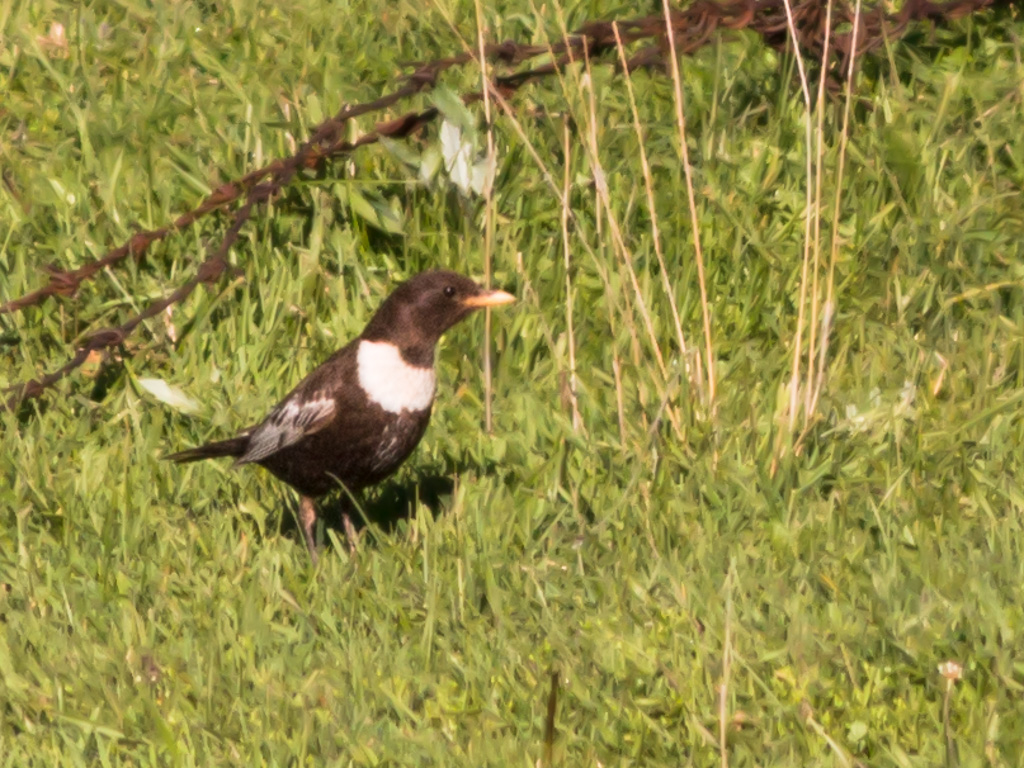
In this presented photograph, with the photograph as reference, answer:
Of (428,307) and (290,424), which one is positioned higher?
(428,307)

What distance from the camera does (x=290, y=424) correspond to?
5199mm

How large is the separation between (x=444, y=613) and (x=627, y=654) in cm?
57

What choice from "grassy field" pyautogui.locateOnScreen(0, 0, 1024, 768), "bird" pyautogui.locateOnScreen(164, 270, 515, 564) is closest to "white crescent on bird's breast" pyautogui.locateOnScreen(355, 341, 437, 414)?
"bird" pyautogui.locateOnScreen(164, 270, 515, 564)

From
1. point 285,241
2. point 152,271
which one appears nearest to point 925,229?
point 285,241

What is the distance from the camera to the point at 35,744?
403cm

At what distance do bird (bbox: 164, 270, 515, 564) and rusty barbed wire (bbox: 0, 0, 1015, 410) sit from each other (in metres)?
0.62

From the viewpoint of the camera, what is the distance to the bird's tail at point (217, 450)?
5199 millimetres

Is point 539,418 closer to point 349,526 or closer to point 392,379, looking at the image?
point 392,379

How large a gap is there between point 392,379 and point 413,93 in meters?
1.19

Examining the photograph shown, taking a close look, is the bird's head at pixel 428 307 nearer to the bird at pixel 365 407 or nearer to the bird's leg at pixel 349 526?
the bird at pixel 365 407

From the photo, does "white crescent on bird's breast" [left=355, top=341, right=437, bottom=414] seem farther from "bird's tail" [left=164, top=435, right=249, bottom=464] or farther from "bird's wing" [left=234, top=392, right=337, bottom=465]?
"bird's tail" [left=164, top=435, right=249, bottom=464]

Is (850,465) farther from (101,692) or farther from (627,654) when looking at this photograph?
(101,692)

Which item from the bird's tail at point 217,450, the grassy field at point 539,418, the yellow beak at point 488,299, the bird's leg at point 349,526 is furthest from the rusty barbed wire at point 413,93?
the bird's leg at point 349,526

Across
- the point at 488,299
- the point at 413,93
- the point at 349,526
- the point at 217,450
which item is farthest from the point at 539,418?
the point at 413,93
